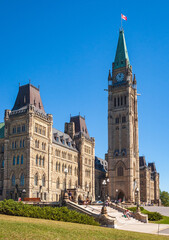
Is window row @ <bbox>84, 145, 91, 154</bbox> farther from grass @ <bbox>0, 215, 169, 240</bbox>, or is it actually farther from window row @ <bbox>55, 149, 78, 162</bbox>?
grass @ <bbox>0, 215, 169, 240</bbox>

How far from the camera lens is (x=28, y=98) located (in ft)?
245

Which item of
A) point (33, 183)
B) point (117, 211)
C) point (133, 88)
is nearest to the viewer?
point (117, 211)

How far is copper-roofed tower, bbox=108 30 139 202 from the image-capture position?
4146 inches

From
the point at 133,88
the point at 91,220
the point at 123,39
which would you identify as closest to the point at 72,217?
the point at 91,220

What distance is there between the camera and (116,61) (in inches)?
4722

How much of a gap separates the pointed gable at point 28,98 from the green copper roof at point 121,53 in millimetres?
47781

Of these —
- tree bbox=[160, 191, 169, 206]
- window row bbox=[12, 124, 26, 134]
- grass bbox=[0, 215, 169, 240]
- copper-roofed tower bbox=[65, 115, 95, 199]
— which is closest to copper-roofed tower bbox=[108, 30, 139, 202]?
copper-roofed tower bbox=[65, 115, 95, 199]

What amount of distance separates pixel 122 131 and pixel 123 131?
1.54 ft

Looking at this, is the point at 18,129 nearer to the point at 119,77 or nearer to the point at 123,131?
the point at 123,131

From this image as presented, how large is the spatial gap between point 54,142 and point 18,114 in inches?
541

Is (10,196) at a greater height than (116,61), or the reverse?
(116,61)

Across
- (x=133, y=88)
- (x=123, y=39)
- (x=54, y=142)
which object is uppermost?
(x=123, y=39)

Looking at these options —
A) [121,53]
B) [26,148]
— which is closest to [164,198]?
[121,53]

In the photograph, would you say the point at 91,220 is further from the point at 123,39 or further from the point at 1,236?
the point at 123,39
